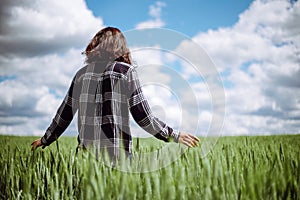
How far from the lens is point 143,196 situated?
4.03 feet

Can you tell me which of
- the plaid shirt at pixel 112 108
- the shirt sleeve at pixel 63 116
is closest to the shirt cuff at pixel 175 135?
the plaid shirt at pixel 112 108

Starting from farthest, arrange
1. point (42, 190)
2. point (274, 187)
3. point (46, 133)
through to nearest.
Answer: point (46, 133)
point (42, 190)
point (274, 187)

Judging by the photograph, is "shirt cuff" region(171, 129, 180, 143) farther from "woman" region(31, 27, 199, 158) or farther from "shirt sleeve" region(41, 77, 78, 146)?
"shirt sleeve" region(41, 77, 78, 146)

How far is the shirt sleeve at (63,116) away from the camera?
6.54 feet

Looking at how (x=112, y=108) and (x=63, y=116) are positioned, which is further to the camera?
(x=63, y=116)

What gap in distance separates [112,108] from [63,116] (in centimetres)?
44

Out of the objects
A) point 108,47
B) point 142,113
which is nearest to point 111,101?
point 142,113

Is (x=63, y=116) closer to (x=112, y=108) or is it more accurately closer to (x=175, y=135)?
(x=112, y=108)

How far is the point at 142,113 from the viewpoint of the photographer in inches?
71.8

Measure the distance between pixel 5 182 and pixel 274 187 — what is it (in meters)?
1.46

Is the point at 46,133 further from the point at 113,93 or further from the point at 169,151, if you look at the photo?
the point at 169,151

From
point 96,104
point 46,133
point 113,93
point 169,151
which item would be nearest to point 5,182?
point 46,133

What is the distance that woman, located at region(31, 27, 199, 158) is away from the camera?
5.84ft

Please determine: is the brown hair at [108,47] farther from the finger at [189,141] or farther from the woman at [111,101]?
the finger at [189,141]
